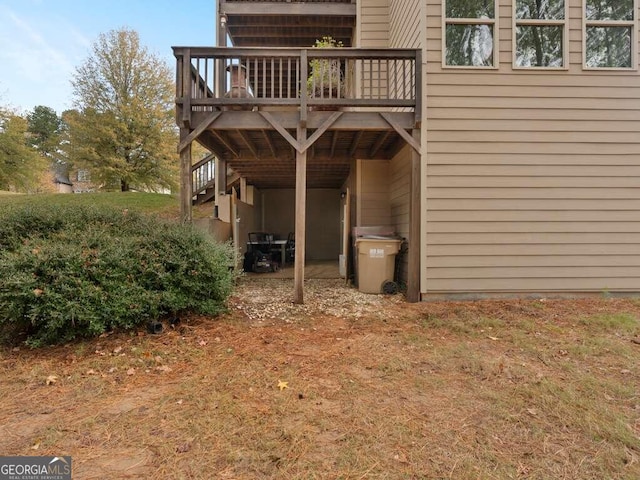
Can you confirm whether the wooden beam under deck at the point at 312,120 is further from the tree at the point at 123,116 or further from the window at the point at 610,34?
the tree at the point at 123,116

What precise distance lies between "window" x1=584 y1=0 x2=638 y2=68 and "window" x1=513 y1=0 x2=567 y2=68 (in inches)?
13.8

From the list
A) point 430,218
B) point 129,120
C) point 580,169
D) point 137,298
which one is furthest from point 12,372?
point 129,120

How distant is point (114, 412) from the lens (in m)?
2.10

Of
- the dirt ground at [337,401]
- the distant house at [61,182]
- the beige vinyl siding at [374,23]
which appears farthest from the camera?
the distant house at [61,182]

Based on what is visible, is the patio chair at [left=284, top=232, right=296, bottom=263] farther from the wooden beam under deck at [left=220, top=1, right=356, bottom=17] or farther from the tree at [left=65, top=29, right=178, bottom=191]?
the tree at [left=65, top=29, right=178, bottom=191]

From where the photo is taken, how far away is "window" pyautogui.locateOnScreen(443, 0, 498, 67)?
15.9 feet

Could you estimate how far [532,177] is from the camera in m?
4.90

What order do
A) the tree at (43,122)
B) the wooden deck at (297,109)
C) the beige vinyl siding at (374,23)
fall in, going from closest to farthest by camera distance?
the wooden deck at (297,109), the beige vinyl siding at (374,23), the tree at (43,122)

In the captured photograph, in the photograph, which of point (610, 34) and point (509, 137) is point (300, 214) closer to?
point (509, 137)

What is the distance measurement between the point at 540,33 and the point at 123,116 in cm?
1444

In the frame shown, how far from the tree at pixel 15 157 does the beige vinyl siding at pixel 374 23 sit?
1866cm

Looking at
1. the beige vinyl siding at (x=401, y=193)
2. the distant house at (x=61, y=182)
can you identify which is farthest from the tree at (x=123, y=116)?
the distant house at (x=61, y=182)

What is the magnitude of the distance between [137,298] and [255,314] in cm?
149

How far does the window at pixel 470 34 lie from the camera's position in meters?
4.85
